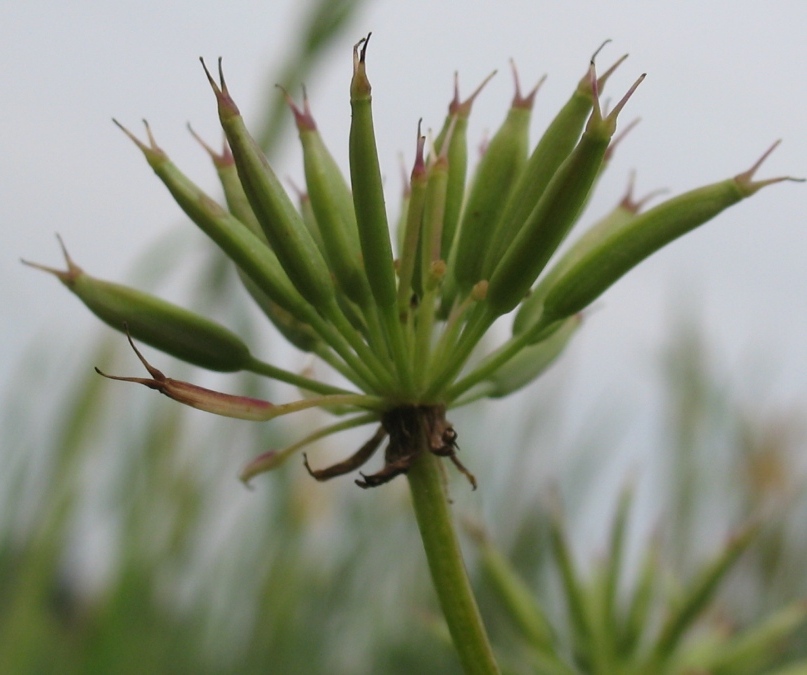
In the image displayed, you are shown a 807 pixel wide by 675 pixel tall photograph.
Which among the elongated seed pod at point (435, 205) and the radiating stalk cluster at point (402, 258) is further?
the elongated seed pod at point (435, 205)

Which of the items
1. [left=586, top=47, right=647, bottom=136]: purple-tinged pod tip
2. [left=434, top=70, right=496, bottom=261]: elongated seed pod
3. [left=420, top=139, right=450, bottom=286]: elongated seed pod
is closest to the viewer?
[left=586, top=47, right=647, bottom=136]: purple-tinged pod tip

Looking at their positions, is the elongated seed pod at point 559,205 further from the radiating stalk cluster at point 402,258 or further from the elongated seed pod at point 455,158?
the elongated seed pod at point 455,158

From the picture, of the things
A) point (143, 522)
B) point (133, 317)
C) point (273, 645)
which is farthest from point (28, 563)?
point (133, 317)

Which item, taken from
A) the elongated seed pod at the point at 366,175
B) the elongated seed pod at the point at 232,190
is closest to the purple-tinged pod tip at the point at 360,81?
the elongated seed pod at the point at 366,175

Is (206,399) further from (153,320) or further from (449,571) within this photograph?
(449,571)

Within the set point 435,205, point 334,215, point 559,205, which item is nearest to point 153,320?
point 334,215

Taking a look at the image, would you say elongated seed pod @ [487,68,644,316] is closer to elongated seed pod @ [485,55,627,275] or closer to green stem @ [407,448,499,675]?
elongated seed pod @ [485,55,627,275]

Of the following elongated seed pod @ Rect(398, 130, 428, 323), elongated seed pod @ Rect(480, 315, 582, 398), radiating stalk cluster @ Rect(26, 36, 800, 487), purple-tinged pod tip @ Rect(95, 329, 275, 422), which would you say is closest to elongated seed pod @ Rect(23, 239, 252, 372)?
radiating stalk cluster @ Rect(26, 36, 800, 487)
